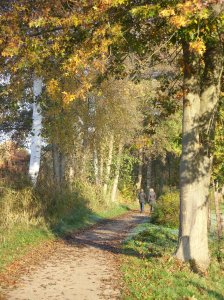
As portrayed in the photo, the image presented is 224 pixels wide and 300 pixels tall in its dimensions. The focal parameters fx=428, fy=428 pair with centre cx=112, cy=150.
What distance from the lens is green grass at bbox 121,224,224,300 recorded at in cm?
795

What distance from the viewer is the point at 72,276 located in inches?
367

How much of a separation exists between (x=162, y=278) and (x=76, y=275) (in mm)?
1909

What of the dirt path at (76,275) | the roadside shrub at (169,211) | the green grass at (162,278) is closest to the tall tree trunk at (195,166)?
the green grass at (162,278)

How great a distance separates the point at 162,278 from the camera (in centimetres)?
894

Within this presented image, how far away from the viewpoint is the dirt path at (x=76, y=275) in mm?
7824

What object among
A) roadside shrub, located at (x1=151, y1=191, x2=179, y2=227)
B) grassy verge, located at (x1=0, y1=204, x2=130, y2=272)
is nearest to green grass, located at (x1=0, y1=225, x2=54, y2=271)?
grassy verge, located at (x1=0, y1=204, x2=130, y2=272)

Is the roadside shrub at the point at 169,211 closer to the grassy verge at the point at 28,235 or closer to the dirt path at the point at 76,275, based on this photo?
the grassy verge at the point at 28,235

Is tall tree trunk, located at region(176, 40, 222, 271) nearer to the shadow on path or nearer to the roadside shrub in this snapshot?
the shadow on path

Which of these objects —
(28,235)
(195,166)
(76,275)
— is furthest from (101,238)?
(195,166)

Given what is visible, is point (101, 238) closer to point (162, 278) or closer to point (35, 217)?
point (35, 217)

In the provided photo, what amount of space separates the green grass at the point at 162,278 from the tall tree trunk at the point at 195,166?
49cm

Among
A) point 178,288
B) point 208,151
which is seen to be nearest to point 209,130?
point 208,151

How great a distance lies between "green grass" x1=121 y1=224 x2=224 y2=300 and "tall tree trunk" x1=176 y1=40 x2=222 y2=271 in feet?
1.61

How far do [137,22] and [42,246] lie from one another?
275 inches
